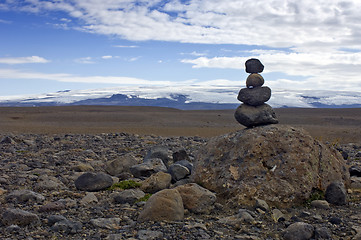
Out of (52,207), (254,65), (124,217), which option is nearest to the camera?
(124,217)

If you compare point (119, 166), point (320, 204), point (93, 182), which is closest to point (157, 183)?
point (93, 182)

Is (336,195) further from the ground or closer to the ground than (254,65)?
closer to the ground

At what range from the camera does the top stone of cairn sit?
12186mm

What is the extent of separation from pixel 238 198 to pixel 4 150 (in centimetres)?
1348

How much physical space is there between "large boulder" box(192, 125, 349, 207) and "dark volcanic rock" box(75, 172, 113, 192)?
2.35 metres

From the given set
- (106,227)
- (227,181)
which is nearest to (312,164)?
(227,181)

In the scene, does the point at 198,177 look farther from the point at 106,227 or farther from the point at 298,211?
the point at 106,227

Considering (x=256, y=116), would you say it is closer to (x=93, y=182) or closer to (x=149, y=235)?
(x=93, y=182)

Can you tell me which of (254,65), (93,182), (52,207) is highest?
(254,65)

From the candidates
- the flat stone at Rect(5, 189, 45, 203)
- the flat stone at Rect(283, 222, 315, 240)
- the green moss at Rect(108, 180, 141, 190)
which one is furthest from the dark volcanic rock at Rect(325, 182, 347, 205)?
the flat stone at Rect(5, 189, 45, 203)

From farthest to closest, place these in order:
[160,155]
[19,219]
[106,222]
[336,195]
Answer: [160,155] → [336,195] → [106,222] → [19,219]

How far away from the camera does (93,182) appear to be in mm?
11148

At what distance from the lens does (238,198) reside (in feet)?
31.8

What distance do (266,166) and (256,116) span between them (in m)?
1.83
